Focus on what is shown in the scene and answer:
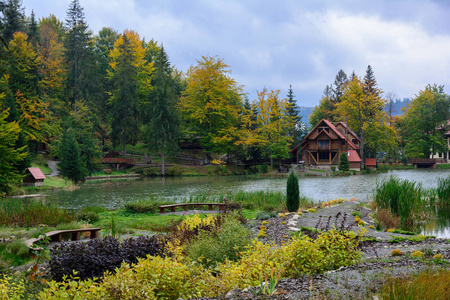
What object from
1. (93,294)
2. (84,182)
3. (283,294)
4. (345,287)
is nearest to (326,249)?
(345,287)

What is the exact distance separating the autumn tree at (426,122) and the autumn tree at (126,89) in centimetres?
4029

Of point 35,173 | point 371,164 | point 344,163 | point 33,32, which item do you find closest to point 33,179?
point 35,173

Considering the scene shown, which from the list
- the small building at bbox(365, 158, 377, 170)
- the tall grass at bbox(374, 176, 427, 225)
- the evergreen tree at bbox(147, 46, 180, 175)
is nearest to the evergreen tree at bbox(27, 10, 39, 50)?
the evergreen tree at bbox(147, 46, 180, 175)

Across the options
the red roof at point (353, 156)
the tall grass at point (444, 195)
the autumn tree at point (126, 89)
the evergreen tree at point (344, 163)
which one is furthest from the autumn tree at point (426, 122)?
the tall grass at point (444, 195)

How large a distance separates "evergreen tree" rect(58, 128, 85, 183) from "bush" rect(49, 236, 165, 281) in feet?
85.6

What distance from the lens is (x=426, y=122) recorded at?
172 ft

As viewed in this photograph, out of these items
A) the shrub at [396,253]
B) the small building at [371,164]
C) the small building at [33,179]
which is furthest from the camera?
the small building at [371,164]

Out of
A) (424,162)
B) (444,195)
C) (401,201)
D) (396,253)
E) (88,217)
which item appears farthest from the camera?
(424,162)

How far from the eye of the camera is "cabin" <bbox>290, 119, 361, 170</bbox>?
4612 centimetres

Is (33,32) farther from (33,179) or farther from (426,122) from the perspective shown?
(426,122)

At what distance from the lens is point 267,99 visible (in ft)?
153

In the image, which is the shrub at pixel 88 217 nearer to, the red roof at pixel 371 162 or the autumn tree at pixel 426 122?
the red roof at pixel 371 162

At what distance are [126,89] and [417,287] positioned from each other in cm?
4289

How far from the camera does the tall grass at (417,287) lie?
3.66m
